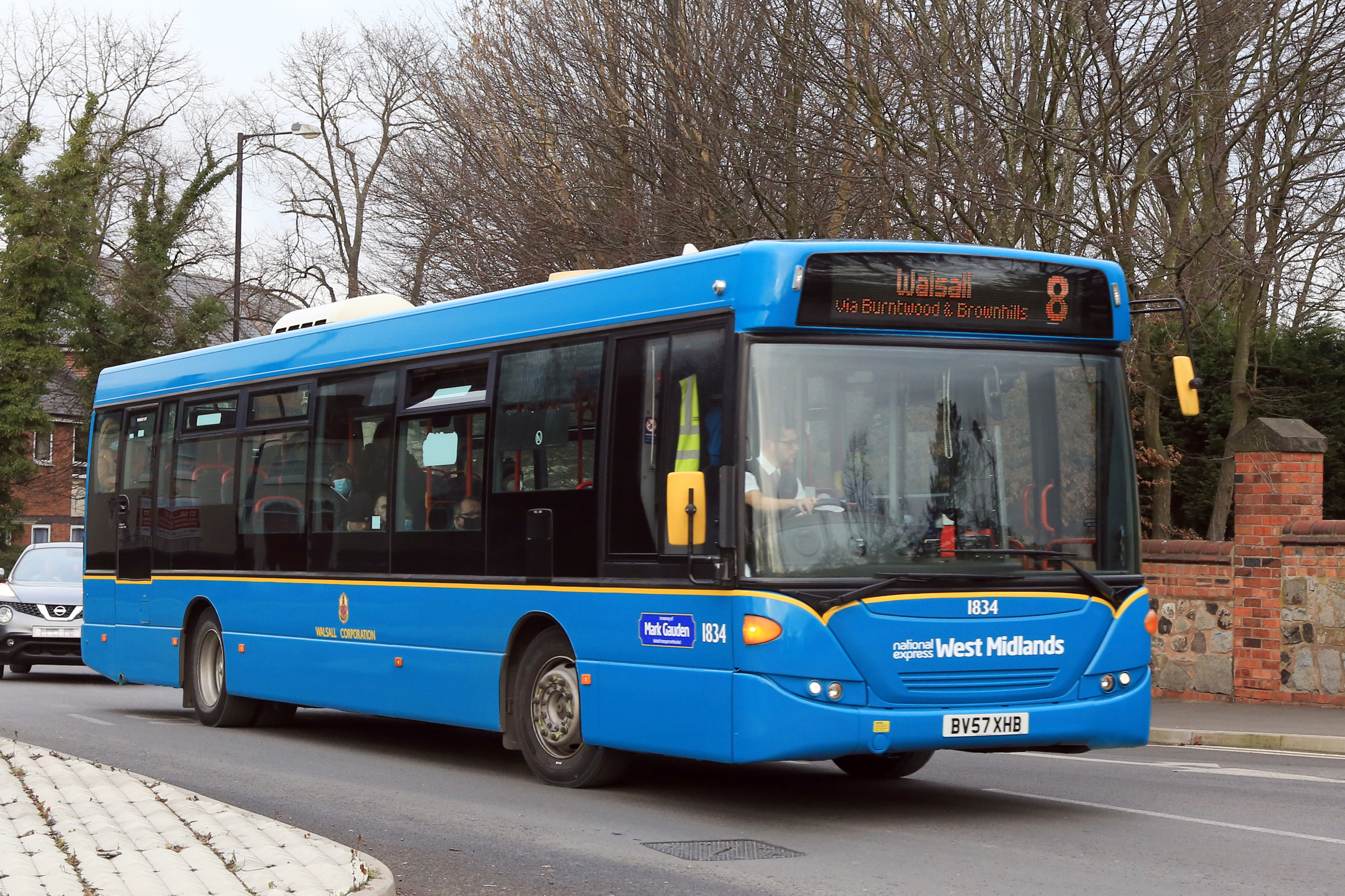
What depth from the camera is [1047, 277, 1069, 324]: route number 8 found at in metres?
9.12

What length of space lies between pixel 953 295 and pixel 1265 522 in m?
8.99

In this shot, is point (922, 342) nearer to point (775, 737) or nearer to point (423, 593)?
point (775, 737)

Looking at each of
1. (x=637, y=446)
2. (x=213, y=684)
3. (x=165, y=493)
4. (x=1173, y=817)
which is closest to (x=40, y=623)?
(x=165, y=493)

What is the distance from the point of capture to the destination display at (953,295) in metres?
8.69

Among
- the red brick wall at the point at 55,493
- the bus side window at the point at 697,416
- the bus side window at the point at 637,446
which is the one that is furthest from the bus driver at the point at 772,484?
the red brick wall at the point at 55,493

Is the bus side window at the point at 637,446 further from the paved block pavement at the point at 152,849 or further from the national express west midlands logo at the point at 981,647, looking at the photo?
the paved block pavement at the point at 152,849

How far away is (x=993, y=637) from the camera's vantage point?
8586mm

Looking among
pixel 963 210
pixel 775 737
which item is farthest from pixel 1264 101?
pixel 775 737

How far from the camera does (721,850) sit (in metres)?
7.95

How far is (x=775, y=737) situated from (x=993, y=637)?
1.25 meters

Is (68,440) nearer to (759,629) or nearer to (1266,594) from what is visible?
(1266,594)

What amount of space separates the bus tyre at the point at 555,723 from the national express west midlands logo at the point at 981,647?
204cm

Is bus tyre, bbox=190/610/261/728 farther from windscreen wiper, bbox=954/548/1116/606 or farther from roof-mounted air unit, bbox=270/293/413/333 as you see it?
windscreen wiper, bbox=954/548/1116/606

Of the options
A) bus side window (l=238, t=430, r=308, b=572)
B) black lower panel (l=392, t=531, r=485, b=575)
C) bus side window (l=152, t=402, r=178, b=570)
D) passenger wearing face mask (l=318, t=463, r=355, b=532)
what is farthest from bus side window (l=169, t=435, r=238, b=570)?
black lower panel (l=392, t=531, r=485, b=575)
